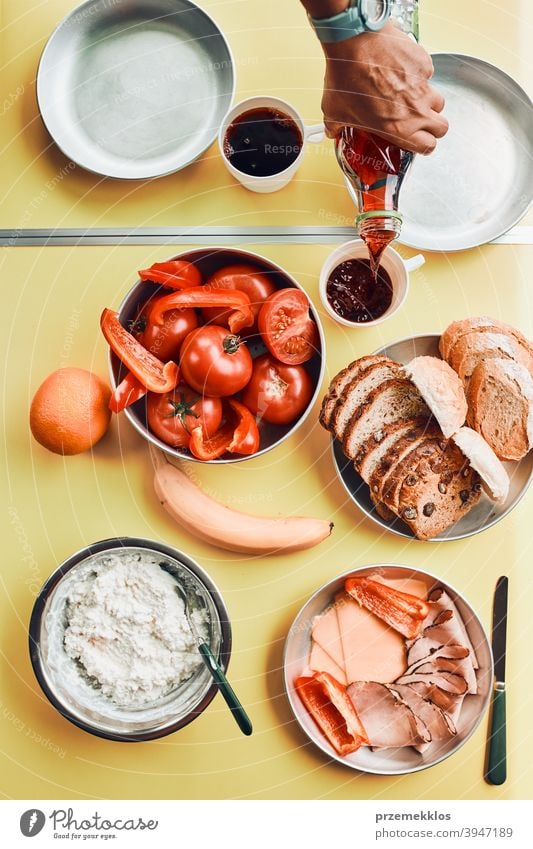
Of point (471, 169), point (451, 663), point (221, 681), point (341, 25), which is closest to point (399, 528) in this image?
point (451, 663)

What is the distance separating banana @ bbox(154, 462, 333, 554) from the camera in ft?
3.12

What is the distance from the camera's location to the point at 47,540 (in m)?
0.99

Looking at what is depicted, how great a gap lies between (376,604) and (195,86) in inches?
30.0

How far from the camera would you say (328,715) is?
0.94 metres

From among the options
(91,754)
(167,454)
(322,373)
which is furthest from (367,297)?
(91,754)

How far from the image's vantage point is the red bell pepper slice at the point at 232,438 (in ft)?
2.89

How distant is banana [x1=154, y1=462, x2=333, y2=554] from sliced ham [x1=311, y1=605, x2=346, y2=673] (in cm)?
10

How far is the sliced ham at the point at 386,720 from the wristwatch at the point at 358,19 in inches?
31.4

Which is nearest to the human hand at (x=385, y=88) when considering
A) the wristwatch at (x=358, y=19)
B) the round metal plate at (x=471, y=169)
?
the wristwatch at (x=358, y=19)

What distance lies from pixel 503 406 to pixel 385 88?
15.9 inches

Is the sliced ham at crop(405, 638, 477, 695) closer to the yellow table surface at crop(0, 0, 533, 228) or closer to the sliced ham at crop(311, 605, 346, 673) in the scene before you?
the sliced ham at crop(311, 605, 346, 673)

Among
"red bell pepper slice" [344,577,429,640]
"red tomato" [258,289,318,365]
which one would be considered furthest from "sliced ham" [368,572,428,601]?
"red tomato" [258,289,318,365]

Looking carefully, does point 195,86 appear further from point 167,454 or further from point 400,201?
point 167,454

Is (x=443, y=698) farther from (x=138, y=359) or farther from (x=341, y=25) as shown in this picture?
(x=341, y=25)
